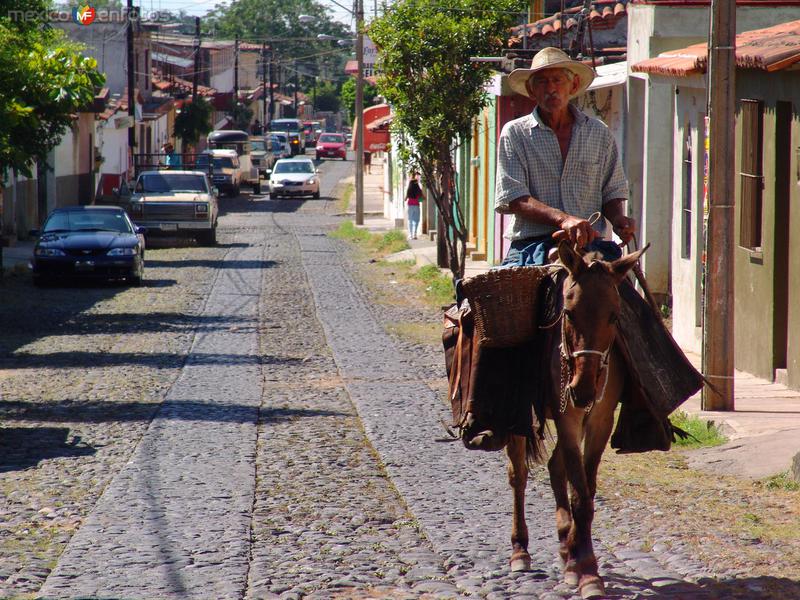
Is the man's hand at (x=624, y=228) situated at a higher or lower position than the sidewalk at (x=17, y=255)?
higher

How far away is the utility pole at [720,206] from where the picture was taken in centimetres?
1017

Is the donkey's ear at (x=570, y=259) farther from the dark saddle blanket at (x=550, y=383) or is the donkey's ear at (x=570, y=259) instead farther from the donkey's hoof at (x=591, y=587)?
the donkey's hoof at (x=591, y=587)

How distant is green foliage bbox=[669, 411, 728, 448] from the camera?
944 cm

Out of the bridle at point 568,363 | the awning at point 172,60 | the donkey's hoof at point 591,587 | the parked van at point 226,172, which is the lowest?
the donkey's hoof at point 591,587

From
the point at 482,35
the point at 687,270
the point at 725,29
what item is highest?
the point at 482,35

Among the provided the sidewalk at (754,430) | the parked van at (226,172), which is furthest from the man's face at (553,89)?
the parked van at (226,172)

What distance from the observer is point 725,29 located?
10.2 m

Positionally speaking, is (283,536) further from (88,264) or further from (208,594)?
(88,264)

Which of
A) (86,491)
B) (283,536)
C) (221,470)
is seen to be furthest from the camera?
(221,470)

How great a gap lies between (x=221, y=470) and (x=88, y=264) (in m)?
14.3

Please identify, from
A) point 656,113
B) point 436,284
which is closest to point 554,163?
point 656,113

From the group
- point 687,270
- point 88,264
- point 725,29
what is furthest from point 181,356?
point 88,264

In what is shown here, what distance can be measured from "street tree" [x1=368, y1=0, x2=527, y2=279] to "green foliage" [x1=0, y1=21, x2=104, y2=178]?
455 centimetres

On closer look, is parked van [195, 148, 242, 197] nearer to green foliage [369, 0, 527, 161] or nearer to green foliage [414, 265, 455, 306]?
green foliage [414, 265, 455, 306]
